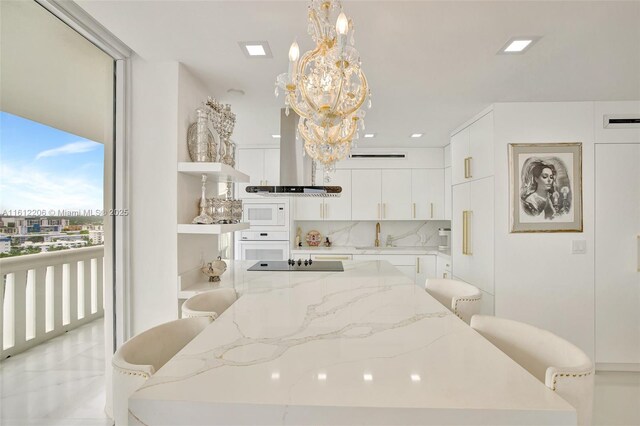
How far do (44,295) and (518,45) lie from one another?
2824 millimetres

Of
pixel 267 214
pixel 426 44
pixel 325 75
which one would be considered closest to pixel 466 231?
pixel 426 44

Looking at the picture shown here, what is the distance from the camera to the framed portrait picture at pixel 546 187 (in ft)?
10.3

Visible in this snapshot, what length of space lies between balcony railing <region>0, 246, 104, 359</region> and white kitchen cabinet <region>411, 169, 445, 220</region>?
4.11m

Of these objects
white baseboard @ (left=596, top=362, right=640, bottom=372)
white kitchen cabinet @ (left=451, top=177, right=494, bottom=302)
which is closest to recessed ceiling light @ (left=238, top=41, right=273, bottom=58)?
white kitchen cabinet @ (left=451, top=177, right=494, bottom=302)

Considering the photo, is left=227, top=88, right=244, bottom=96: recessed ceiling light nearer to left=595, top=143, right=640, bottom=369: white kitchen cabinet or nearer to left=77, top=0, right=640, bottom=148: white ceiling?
left=77, top=0, right=640, bottom=148: white ceiling

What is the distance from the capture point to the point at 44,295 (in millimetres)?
1630

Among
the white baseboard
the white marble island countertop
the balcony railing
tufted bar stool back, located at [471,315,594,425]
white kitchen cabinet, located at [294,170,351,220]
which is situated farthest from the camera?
white kitchen cabinet, located at [294,170,351,220]

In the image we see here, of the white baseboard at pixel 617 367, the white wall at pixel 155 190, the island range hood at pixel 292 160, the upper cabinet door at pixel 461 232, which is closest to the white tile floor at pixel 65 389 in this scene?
the white wall at pixel 155 190

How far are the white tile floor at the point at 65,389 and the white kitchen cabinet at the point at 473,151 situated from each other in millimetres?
2016

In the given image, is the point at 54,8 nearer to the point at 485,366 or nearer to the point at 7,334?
the point at 7,334

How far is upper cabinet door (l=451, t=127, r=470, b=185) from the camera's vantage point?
387cm

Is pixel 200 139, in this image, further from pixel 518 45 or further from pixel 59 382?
pixel 518 45

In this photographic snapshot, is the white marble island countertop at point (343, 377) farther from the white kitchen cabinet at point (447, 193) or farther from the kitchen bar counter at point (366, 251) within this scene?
the white kitchen cabinet at point (447, 193)

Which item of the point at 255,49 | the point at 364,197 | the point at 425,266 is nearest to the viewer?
the point at 255,49
